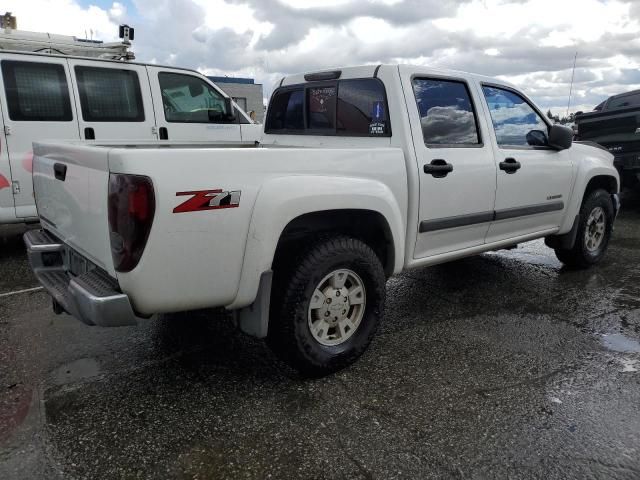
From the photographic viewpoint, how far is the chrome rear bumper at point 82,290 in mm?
2250

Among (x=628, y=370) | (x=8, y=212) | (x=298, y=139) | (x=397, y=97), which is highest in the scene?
(x=397, y=97)

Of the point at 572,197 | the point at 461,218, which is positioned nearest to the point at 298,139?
the point at 461,218

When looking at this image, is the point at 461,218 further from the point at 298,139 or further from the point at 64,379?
the point at 64,379

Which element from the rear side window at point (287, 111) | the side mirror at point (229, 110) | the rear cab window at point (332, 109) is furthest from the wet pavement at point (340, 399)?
the side mirror at point (229, 110)

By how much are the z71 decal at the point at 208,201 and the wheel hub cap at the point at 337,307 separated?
737 mm

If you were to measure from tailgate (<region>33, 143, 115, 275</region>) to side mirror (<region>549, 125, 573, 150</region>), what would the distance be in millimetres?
3616

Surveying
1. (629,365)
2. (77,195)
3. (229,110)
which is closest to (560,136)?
(629,365)

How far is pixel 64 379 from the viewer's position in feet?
9.64

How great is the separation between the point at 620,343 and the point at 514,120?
1.93 meters

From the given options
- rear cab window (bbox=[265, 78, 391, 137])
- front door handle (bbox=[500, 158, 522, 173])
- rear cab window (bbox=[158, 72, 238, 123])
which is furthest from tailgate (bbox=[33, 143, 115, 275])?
rear cab window (bbox=[158, 72, 238, 123])

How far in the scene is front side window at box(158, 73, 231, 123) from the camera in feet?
21.3

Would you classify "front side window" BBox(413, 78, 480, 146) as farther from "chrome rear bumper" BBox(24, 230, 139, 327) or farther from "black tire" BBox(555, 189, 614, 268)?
"chrome rear bumper" BBox(24, 230, 139, 327)

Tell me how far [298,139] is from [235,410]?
2148mm

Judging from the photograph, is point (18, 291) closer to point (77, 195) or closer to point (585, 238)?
point (77, 195)
